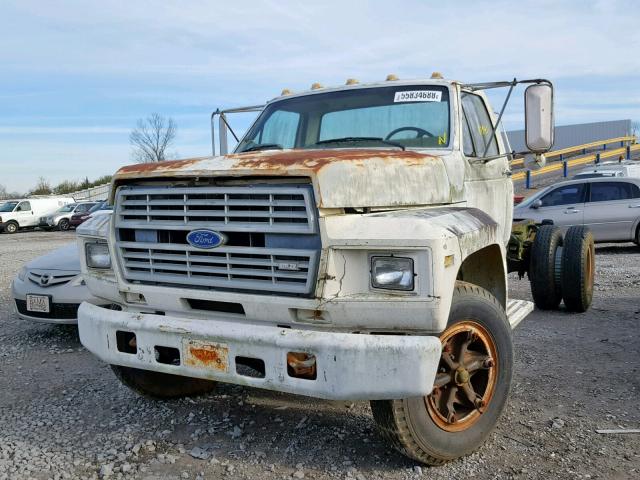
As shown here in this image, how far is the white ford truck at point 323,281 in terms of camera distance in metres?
2.90

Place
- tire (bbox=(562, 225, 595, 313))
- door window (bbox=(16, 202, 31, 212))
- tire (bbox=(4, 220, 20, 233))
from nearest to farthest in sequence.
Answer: tire (bbox=(562, 225, 595, 313)), tire (bbox=(4, 220, 20, 233)), door window (bbox=(16, 202, 31, 212))

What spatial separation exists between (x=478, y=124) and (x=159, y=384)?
2998mm

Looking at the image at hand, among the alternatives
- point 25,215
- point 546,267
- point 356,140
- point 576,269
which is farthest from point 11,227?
point 356,140

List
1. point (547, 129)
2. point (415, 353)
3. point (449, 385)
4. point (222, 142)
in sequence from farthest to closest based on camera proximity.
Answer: point (222, 142) < point (547, 129) < point (449, 385) < point (415, 353)

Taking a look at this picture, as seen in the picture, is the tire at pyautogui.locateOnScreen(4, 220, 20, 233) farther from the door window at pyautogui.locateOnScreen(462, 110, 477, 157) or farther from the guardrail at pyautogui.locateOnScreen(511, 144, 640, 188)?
the door window at pyautogui.locateOnScreen(462, 110, 477, 157)

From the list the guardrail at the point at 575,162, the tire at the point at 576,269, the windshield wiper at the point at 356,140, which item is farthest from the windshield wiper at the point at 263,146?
the guardrail at the point at 575,162

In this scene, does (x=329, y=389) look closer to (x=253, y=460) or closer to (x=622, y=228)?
(x=253, y=460)

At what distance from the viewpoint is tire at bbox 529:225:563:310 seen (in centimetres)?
650

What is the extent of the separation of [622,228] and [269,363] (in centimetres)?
1146

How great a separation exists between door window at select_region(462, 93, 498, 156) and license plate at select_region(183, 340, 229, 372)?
94.8 inches

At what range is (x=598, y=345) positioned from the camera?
18.3ft

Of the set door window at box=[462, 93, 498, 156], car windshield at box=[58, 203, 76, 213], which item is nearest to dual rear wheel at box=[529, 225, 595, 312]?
door window at box=[462, 93, 498, 156]

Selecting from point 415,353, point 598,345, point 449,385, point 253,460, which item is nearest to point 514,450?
point 449,385

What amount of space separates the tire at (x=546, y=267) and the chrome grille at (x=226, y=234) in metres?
4.20
